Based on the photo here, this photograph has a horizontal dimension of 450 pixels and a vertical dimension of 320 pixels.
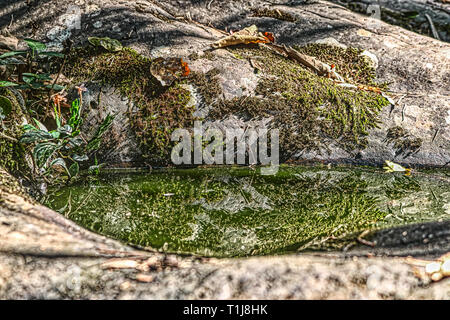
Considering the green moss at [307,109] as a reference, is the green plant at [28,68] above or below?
above

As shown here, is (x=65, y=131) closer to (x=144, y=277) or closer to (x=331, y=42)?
(x=144, y=277)

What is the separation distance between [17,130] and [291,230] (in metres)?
1.82

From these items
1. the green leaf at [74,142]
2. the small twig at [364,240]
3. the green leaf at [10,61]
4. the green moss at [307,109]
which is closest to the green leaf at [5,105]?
the green leaf at [10,61]

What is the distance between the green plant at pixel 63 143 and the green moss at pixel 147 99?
0.24 metres

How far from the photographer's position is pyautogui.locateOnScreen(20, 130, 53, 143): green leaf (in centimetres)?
238

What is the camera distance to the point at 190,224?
215 cm

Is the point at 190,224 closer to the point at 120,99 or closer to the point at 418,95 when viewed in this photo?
the point at 120,99

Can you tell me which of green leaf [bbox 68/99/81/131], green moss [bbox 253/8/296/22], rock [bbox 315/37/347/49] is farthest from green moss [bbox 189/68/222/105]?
green moss [bbox 253/8/296/22]

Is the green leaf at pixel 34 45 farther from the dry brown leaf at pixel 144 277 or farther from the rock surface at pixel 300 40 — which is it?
the dry brown leaf at pixel 144 277

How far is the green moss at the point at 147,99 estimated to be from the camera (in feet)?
9.27

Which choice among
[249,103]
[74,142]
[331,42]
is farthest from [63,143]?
[331,42]

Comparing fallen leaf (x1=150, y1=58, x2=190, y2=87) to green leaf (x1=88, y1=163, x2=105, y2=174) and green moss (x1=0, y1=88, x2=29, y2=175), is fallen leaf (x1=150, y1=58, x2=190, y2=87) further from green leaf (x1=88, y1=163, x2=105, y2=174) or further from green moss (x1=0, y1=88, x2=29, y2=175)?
green moss (x1=0, y1=88, x2=29, y2=175)

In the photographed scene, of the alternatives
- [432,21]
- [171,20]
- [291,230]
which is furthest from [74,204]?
[432,21]

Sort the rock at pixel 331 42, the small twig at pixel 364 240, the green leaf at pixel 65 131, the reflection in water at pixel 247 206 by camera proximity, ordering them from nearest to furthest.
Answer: the small twig at pixel 364 240 → the reflection in water at pixel 247 206 → the green leaf at pixel 65 131 → the rock at pixel 331 42
